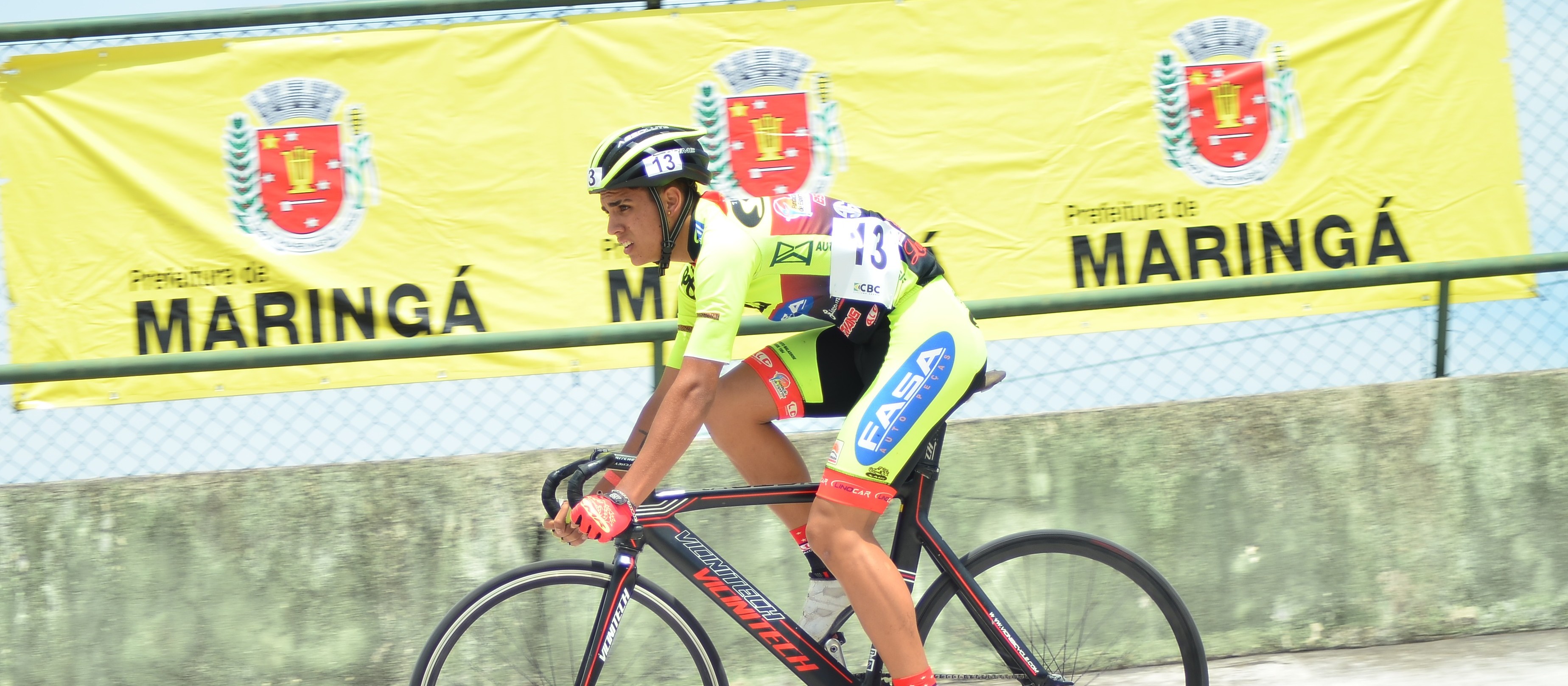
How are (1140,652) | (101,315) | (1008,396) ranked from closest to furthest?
(1140,652) < (1008,396) < (101,315)

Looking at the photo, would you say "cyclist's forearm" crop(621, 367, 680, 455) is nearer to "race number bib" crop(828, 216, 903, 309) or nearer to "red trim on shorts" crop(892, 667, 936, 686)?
"race number bib" crop(828, 216, 903, 309)

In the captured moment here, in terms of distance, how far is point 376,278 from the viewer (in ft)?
16.2

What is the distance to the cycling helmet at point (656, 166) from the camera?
2740 millimetres

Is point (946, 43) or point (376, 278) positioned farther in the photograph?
point (946, 43)

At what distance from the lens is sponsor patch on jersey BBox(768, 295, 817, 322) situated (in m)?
2.98

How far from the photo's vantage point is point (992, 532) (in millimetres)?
4141

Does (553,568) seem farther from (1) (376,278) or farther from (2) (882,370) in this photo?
(1) (376,278)

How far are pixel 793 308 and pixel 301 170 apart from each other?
9.87 feet

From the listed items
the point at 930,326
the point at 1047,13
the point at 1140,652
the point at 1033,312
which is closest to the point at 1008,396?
the point at 1033,312

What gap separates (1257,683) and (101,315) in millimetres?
4799

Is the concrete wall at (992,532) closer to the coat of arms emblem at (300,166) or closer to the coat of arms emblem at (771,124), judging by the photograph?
the coat of arms emblem at (300,166)

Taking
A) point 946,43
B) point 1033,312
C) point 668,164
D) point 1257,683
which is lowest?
point 1257,683

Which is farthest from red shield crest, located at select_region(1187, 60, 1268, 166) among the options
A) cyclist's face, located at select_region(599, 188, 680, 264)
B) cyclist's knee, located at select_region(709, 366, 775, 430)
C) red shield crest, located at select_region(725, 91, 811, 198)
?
cyclist's face, located at select_region(599, 188, 680, 264)

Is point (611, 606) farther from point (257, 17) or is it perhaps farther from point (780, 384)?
point (257, 17)
